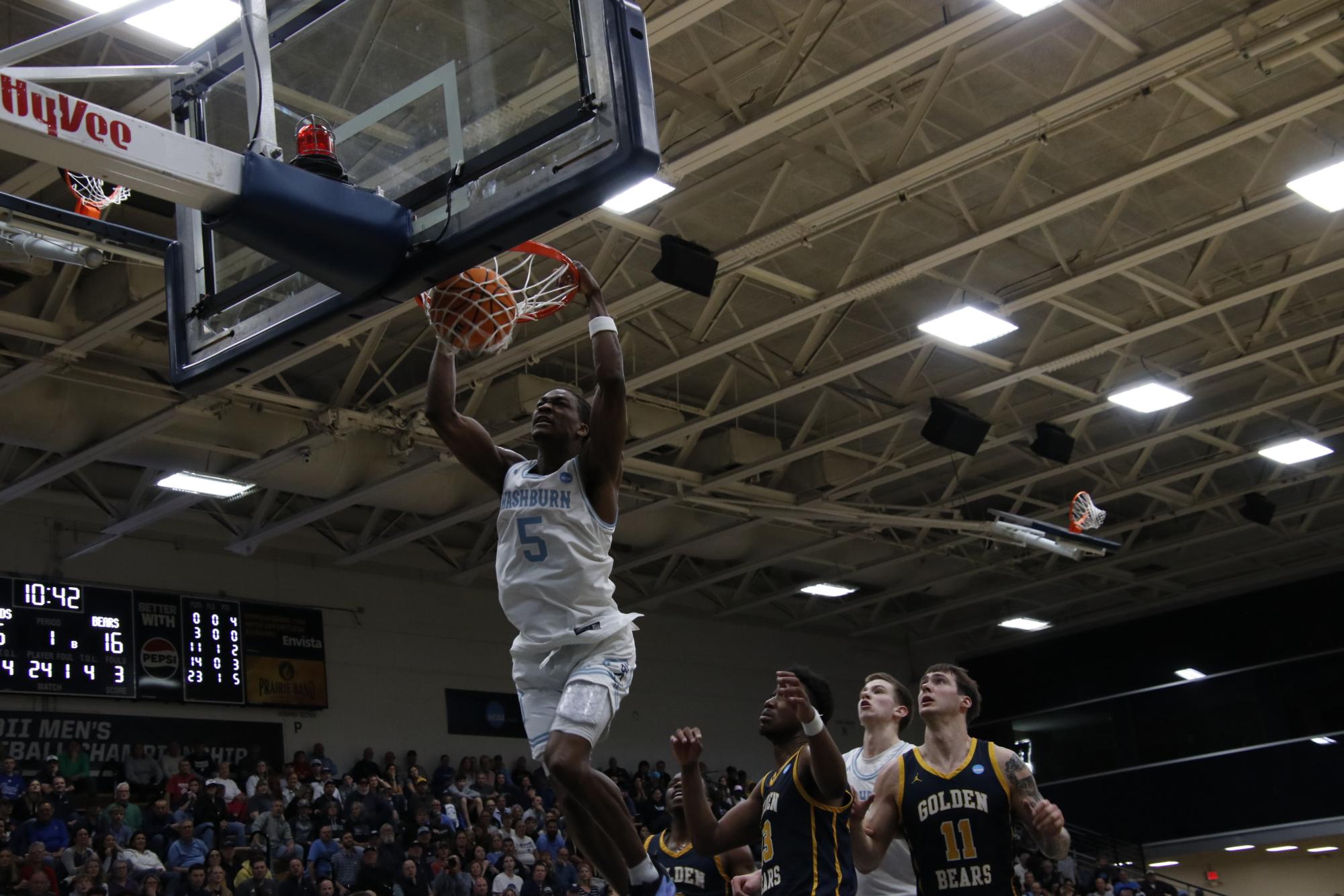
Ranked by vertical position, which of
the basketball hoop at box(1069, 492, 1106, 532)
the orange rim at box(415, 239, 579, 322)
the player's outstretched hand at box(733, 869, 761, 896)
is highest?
the basketball hoop at box(1069, 492, 1106, 532)

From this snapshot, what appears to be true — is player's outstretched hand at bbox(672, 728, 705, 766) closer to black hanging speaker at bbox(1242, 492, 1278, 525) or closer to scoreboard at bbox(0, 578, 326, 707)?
scoreboard at bbox(0, 578, 326, 707)

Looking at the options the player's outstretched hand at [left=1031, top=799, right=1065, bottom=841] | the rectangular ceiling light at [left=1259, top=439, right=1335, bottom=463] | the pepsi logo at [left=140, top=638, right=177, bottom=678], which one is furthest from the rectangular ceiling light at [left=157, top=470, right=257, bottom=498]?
the rectangular ceiling light at [left=1259, top=439, right=1335, bottom=463]

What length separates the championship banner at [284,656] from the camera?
19406 millimetres

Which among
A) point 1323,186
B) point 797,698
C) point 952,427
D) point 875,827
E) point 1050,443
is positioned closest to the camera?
point 797,698

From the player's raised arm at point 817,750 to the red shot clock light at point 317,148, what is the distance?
7.23 ft

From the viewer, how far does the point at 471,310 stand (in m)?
5.23

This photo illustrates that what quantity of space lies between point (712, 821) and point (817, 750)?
997 millimetres

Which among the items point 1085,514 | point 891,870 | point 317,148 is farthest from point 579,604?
point 1085,514

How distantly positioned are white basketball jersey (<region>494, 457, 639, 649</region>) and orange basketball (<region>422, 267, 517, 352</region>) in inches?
Result: 21.7

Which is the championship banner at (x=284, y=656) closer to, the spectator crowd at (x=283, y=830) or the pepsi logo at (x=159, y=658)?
the spectator crowd at (x=283, y=830)

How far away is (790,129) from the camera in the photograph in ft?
44.8

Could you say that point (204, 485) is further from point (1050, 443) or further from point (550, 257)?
point (550, 257)

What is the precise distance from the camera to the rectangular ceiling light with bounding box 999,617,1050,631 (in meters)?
28.5

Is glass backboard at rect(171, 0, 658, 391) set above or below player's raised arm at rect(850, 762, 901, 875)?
above
